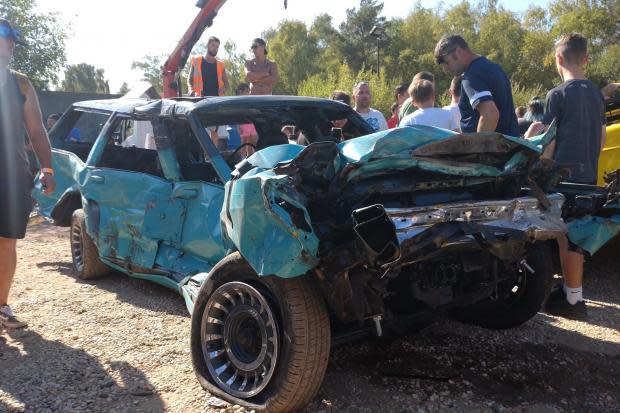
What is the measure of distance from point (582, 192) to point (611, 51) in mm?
40356

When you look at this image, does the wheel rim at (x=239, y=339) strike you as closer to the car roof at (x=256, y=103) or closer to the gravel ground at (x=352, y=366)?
the gravel ground at (x=352, y=366)

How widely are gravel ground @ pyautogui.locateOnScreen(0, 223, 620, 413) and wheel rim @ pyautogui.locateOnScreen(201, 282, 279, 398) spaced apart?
15 cm

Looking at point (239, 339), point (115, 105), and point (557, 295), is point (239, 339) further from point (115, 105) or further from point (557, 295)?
point (115, 105)

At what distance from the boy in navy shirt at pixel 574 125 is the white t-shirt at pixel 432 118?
1.14m

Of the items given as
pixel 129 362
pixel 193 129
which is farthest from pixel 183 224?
pixel 129 362

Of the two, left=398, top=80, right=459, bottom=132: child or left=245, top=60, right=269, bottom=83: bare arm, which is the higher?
left=245, top=60, right=269, bottom=83: bare arm

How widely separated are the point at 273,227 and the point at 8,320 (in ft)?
8.08

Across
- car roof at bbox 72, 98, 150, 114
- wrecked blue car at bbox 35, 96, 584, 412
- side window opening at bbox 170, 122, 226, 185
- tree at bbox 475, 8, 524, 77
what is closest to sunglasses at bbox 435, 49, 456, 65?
wrecked blue car at bbox 35, 96, 584, 412

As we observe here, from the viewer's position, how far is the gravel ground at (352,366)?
2.71 metres

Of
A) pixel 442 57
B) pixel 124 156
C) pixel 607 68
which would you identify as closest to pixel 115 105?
pixel 124 156

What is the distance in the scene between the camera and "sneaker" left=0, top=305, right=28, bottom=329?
371 cm

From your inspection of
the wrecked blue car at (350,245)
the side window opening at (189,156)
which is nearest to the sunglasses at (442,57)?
the wrecked blue car at (350,245)

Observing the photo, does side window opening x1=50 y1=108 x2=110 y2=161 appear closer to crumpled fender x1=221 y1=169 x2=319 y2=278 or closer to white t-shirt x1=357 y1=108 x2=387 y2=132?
white t-shirt x1=357 y1=108 x2=387 y2=132

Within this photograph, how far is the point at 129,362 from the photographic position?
3.23m
